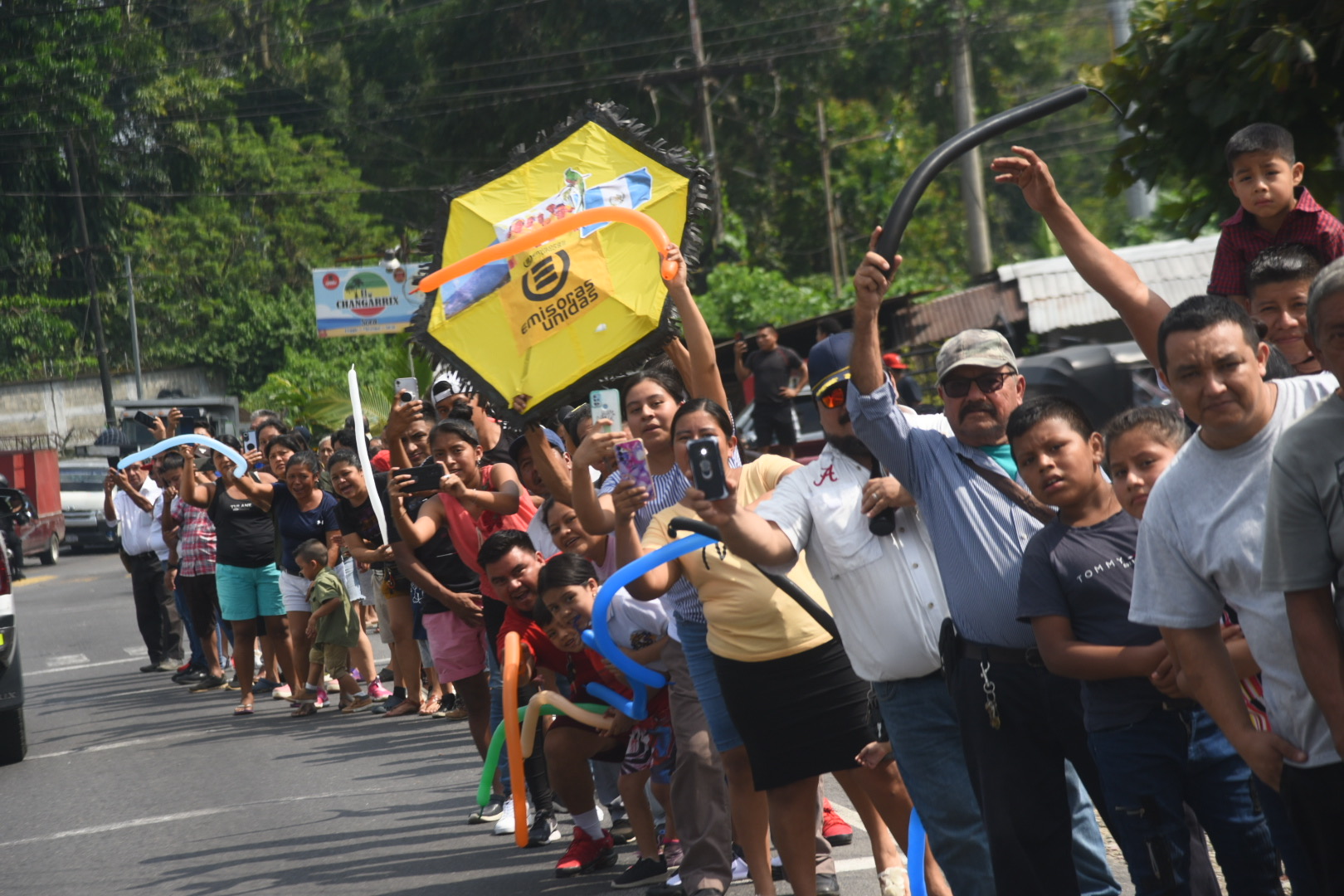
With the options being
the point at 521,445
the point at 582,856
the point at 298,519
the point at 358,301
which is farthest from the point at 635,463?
the point at 358,301

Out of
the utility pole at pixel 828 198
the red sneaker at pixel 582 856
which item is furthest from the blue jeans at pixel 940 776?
the utility pole at pixel 828 198

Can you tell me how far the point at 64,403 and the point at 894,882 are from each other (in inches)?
1875

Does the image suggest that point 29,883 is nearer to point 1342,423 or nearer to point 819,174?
point 1342,423

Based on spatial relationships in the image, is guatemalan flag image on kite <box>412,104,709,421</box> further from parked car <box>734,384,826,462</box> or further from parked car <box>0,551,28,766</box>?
parked car <box>734,384,826,462</box>

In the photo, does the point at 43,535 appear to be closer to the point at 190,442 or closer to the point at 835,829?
the point at 190,442

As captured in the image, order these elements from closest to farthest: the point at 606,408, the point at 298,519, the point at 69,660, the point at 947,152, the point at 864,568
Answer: the point at 947,152 < the point at 864,568 < the point at 606,408 < the point at 298,519 < the point at 69,660

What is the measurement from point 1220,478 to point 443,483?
4.49 m

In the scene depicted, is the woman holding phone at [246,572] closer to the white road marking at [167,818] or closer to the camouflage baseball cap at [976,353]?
the white road marking at [167,818]

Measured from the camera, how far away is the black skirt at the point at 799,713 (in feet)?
16.0

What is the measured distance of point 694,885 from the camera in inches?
211

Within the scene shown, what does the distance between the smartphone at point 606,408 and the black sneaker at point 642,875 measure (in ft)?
6.42

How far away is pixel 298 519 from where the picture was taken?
11250 mm

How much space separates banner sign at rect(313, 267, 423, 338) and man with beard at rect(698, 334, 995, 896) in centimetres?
3313

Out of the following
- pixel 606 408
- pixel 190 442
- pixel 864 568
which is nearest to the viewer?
pixel 864 568
